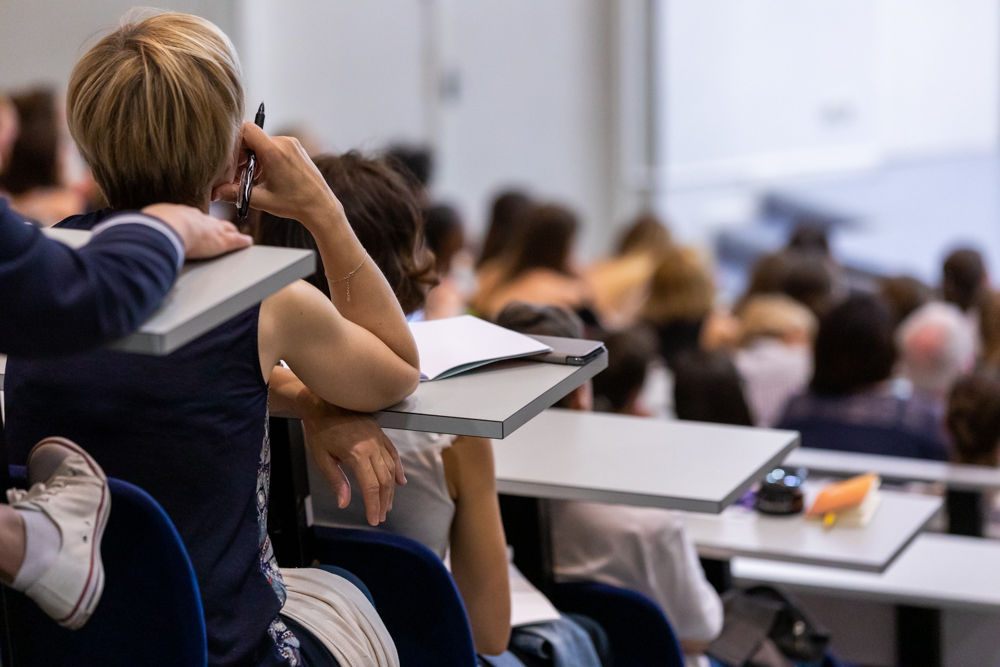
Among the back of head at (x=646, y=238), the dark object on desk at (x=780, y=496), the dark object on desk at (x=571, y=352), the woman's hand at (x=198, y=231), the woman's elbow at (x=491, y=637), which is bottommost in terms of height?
the back of head at (x=646, y=238)

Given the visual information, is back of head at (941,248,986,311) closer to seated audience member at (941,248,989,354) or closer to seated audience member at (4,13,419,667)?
seated audience member at (941,248,989,354)

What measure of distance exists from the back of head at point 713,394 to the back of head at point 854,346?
44 centimetres

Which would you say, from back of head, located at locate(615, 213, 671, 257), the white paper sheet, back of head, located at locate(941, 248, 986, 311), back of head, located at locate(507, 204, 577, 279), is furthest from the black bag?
back of head, located at locate(615, 213, 671, 257)

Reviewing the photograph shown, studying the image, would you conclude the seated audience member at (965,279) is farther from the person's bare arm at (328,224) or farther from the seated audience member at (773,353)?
the person's bare arm at (328,224)

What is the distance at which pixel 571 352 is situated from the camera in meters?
1.38

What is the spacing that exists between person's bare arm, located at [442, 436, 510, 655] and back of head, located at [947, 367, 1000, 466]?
5.70ft

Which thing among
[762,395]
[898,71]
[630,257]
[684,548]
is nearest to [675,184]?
[898,71]

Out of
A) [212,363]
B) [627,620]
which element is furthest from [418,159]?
[212,363]

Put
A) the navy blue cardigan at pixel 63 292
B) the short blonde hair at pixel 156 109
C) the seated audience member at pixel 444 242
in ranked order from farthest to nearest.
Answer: the seated audience member at pixel 444 242 → the short blonde hair at pixel 156 109 → the navy blue cardigan at pixel 63 292

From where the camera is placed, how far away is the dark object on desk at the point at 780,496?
2.20m

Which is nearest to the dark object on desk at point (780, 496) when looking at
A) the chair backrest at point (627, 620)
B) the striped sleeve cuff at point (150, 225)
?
the chair backrest at point (627, 620)

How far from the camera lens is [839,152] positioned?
8.31m

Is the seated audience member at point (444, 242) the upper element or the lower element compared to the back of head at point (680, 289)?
upper

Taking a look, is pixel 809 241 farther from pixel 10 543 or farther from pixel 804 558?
pixel 10 543
